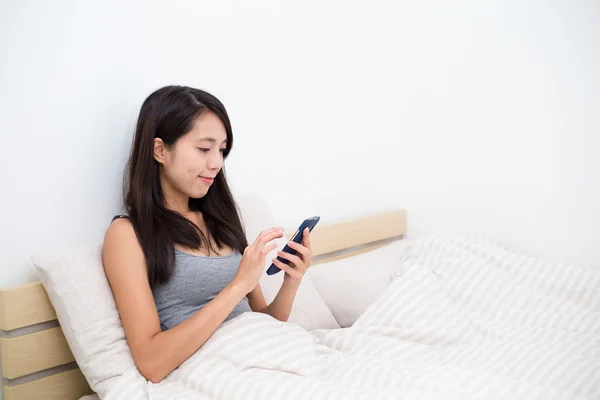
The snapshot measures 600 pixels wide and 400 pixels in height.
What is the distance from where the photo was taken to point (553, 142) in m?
2.07

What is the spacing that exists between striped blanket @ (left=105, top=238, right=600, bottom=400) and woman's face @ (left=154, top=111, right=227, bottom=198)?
35 centimetres

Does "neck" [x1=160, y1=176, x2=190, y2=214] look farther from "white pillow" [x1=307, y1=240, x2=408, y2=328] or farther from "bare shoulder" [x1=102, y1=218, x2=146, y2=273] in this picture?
"white pillow" [x1=307, y1=240, x2=408, y2=328]

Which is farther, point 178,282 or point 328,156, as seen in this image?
point 328,156

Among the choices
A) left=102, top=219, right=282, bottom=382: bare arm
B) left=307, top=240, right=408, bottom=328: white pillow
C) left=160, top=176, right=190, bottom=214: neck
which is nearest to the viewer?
left=102, top=219, right=282, bottom=382: bare arm

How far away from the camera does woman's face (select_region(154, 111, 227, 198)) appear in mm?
1477

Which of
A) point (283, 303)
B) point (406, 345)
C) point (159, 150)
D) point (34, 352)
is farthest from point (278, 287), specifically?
point (34, 352)

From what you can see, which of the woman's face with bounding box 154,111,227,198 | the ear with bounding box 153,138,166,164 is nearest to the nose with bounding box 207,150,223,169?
the woman's face with bounding box 154,111,227,198

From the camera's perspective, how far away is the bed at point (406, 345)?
3.93 feet

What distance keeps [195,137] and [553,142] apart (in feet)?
4.07

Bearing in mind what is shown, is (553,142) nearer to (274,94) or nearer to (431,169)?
(431,169)

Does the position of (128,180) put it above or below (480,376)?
above

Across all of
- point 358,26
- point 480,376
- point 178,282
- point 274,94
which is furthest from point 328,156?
point 480,376

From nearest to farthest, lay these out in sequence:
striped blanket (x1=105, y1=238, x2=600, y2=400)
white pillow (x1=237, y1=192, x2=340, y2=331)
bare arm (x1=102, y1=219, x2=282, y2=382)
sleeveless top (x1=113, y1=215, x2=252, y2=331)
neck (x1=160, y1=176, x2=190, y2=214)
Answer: striped blanket (x1=105, y1=238, x2=600, y2=400) → bare arm (x1=102, y1=219, x2=282, y2=382) → sleeveless top (x1=113, y1=215, x2=252, y2=331) → neck (x1=160, y1=176, x2=190, y2=214) → white pillow (x1=237, y1=192, x2=340, y2=331)

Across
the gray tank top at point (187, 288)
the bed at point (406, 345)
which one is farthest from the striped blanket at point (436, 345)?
the gray tank top at point (187, 288)
